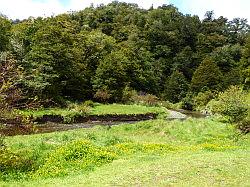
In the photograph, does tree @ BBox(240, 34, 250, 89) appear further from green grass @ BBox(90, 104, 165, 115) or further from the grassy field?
the grassy field

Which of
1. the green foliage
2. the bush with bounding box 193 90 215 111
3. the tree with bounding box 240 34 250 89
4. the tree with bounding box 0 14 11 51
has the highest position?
the tree with bounding box 0 14 11 51

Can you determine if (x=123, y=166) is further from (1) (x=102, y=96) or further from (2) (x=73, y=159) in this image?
(1) (x=102, y=96)

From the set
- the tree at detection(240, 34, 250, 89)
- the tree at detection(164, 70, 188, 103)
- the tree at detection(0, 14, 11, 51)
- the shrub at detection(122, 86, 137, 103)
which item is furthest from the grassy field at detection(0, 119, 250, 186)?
the tree at detection(164, 70, 188, 103)

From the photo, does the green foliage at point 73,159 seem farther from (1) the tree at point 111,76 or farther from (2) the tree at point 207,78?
(2) the tree at point 207,78

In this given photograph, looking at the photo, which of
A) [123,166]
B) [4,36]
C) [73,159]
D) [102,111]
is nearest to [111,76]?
[102,111]

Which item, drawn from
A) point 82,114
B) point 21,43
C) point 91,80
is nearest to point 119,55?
point 91,80

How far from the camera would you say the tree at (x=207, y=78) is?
294ft

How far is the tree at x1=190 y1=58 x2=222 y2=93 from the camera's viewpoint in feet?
294

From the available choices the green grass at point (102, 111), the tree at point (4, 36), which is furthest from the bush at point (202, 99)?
the tree at point (4, 36)

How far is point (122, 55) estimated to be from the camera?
79438 millimetres

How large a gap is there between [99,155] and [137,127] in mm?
18523

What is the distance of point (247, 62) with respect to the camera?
76875 millimetres

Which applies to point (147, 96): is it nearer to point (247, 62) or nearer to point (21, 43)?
point (247, 62)

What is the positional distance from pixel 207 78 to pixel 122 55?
20.7 metres
